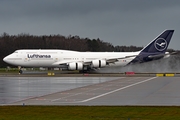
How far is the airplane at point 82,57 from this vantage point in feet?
235

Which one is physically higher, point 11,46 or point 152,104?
point 11,46

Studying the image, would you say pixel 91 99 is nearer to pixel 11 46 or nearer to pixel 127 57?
pixel 127 57

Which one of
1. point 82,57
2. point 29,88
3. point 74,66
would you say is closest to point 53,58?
point 74,66

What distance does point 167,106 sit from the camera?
22328mm

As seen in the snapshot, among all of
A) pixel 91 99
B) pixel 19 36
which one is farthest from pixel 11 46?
pixel 91 99
